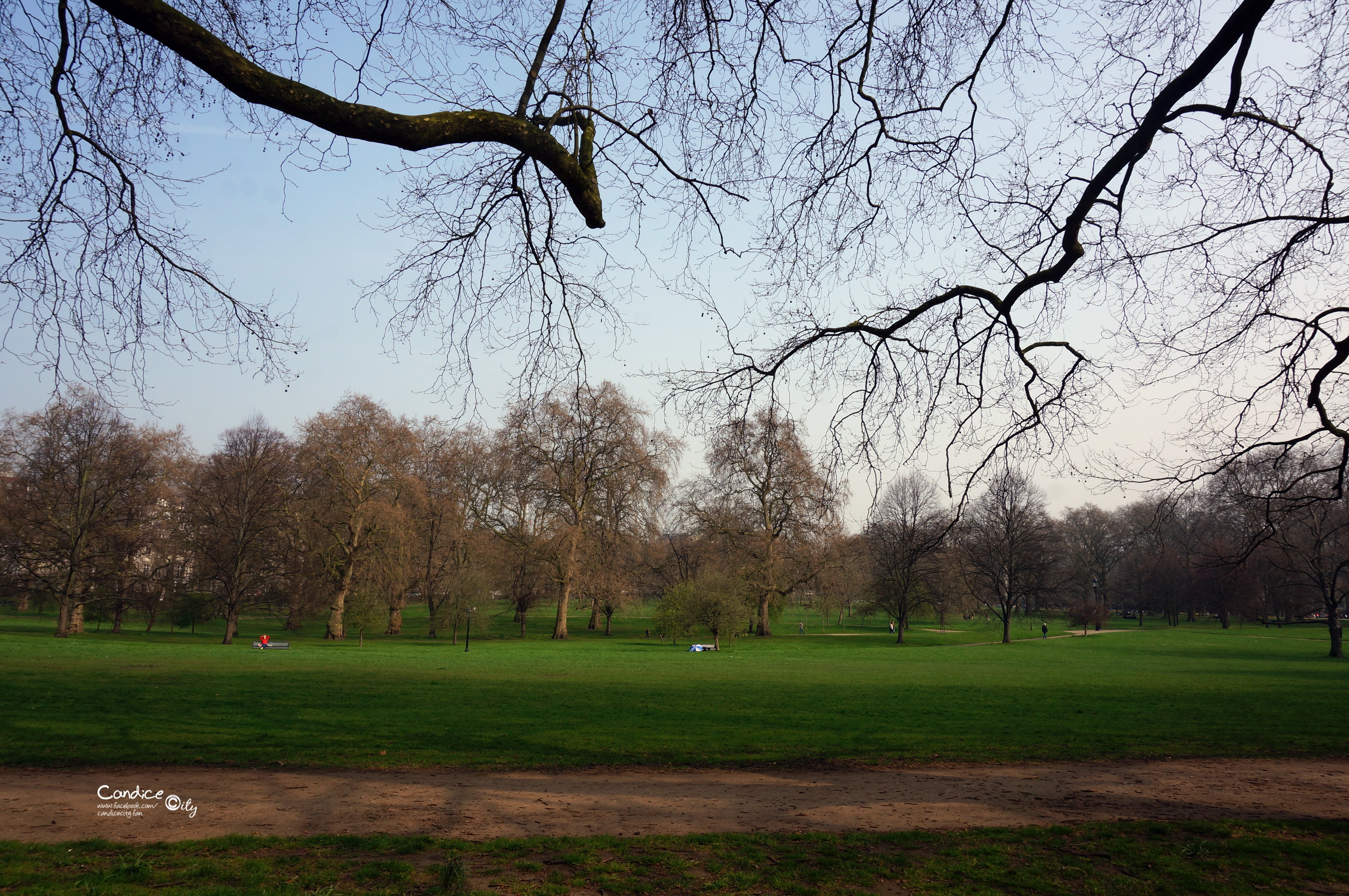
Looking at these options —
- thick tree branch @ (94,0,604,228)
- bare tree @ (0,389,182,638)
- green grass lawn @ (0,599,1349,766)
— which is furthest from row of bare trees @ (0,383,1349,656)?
thick tree branch @ (94,0,604,228)

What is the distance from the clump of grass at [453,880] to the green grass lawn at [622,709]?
178 inches

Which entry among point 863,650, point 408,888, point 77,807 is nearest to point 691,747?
point 408,888

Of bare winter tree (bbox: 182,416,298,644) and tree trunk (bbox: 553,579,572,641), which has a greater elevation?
bare winter tree (bbox: 182,416,298,644)

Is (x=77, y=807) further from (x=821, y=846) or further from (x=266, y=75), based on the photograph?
(x=266, y=75)

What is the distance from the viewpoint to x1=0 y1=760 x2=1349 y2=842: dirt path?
716cm

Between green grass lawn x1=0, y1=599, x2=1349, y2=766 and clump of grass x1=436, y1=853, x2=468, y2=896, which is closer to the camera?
clump of grass x1=436, y1=853, x2=468, y2=896

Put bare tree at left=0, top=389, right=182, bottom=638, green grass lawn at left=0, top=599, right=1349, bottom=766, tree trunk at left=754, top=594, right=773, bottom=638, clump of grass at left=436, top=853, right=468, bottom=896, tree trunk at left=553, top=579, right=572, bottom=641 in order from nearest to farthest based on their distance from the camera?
clump of grass at left=436, top=853, right=468, bottom=896 → green grass lawn at left=0, top=599, right=1349, bottom=766 → bare tree at left=0, top=389, right=182, bottom=638 → tree trunk at left=553, top=579, right=572, bottom=641 → tree trunk at left=754, top=594, right=773, bottom=638

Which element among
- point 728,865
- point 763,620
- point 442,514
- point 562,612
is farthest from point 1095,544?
point 728,865

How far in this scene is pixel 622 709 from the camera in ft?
49.4

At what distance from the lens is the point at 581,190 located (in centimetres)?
402

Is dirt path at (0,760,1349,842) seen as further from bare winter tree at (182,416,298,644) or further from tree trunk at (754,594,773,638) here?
tree trunk at (754,594,773,638)

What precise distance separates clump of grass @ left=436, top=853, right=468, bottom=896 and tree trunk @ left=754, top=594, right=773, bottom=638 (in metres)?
41.6

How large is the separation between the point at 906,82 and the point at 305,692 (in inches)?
659

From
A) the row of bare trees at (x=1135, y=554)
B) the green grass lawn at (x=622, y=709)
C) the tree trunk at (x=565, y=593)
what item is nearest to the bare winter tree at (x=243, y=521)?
the green grass lawn at (x=622, y=709)
